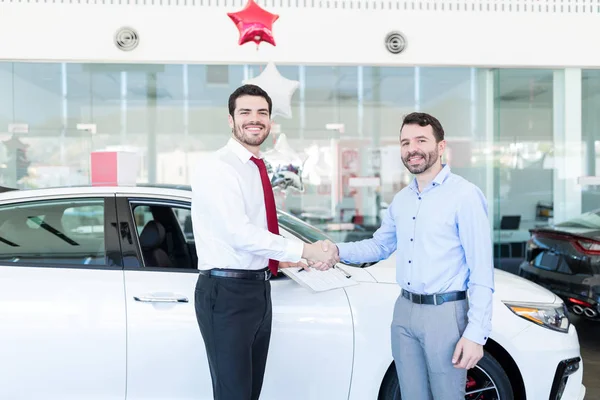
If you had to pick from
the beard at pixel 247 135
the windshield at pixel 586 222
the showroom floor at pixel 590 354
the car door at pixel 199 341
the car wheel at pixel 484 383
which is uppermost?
the beard at pixel 247 135

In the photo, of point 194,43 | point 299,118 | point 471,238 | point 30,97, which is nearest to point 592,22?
point 299,118

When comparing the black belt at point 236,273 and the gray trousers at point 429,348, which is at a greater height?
the black belt at point 236,273

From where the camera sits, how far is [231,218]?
97.0 inches

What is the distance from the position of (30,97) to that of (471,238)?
7880 millimetres

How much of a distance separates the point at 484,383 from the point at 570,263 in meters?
2.84

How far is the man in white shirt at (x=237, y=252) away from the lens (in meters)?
2.47

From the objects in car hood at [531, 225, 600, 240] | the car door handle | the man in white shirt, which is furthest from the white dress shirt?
car hood at [531, 225, 600, 240]

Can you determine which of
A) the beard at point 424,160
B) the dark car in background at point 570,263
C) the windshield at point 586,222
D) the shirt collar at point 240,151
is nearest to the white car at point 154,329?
the shirt collar at point 240,151

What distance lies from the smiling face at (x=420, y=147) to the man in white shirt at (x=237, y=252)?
605 millimetres

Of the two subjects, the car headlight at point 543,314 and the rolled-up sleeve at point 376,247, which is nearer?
the rolled-up sleeve at point 376,247

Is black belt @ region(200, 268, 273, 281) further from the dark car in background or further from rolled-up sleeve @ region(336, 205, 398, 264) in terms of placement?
the dark car in background

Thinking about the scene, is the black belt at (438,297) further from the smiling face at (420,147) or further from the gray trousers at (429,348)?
the smiling face at (420,147)

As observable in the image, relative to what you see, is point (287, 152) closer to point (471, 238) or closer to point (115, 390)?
point (115, 390)

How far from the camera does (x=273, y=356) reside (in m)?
3.03
